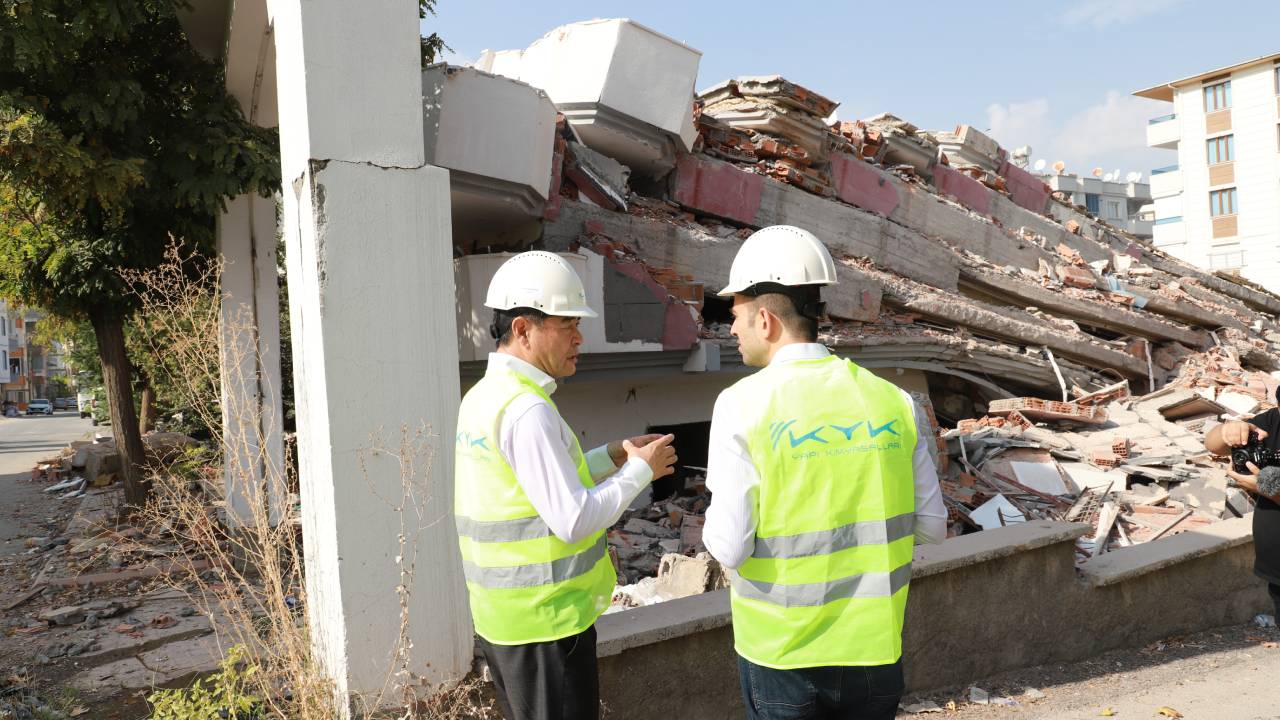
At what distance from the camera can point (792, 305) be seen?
7.55 ft

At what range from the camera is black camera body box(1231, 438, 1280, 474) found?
13.0 ft

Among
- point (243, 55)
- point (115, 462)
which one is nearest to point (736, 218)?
point (243, 55)

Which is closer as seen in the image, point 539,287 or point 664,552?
point 539,287

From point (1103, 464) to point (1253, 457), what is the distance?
5.34m

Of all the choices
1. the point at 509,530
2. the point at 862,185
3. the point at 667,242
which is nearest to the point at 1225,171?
the point at 862,185

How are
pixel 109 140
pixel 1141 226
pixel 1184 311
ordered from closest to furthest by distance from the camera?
pixel 109 140 → pixel 1184 311 → pixel 1141 226

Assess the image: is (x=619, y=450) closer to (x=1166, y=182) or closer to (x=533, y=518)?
(x=533, y=518)

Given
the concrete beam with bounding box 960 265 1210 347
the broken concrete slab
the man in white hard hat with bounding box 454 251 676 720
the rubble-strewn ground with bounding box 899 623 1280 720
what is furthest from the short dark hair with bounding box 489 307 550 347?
the concrete beam with bounding box 960 265 1210 347

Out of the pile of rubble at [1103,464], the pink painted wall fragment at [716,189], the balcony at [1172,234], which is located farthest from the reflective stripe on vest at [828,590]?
the balcony at [1172,234]

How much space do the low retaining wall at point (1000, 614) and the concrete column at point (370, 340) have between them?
0.81 meters

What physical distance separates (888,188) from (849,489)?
38.4 feet

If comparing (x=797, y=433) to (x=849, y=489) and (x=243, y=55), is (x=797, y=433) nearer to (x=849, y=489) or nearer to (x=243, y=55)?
(x=849, y=489)

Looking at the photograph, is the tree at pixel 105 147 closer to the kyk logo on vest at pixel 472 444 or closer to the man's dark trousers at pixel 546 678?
the kyk logo on vest at pixel 472 444

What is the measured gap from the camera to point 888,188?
1300cm
